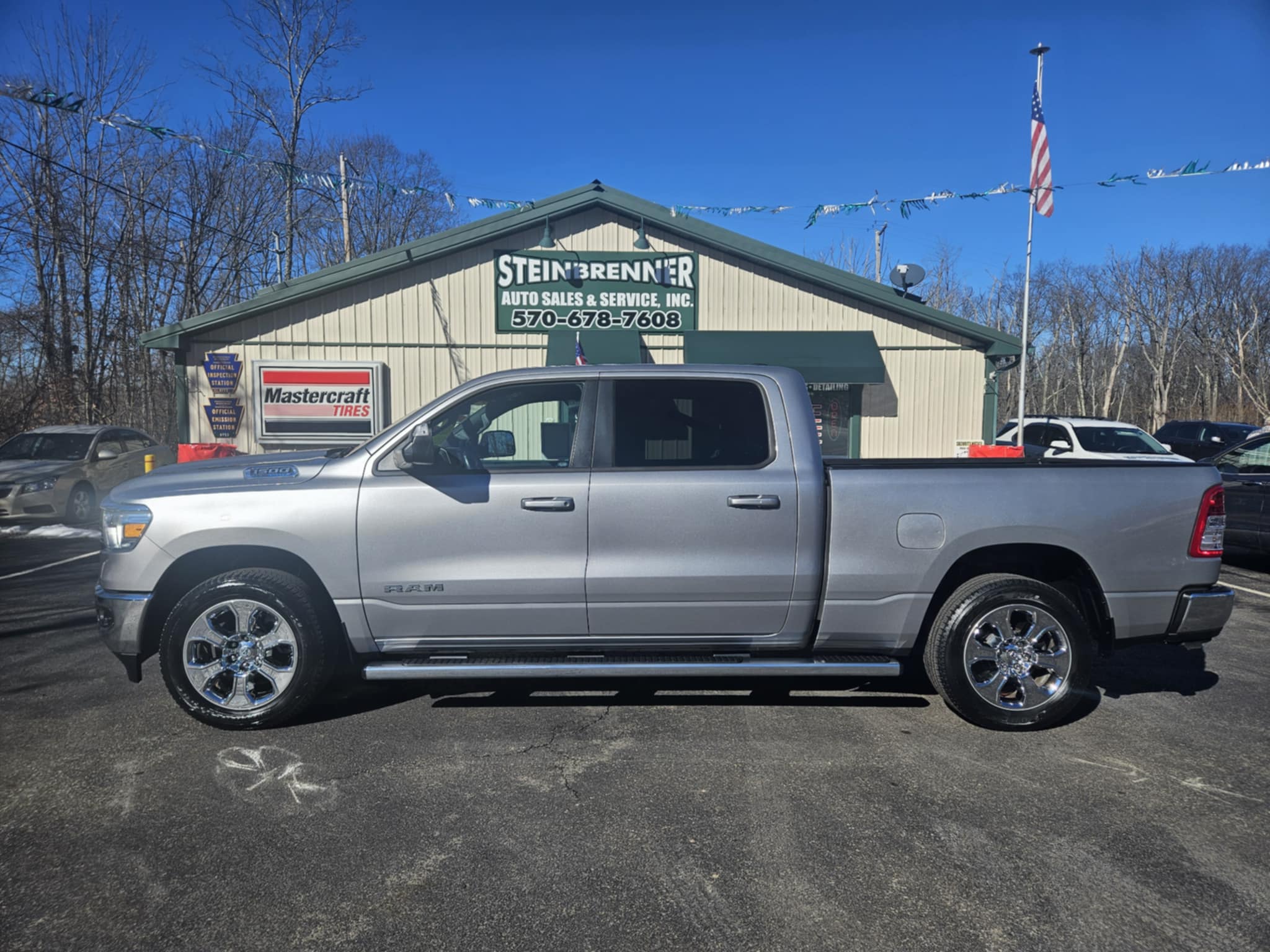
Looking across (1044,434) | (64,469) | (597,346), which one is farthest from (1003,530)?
(64,469)

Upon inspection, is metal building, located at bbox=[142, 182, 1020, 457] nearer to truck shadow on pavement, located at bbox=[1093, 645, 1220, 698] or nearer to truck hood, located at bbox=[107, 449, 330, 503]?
truck shadow on pavement, located at bbox=[1093, 645, 1220, 698]

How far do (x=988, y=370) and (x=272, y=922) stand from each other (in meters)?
14.7

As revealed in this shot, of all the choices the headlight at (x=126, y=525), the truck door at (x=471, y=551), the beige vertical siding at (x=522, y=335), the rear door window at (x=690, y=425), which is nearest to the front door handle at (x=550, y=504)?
the truck door at (x=471, y=551)

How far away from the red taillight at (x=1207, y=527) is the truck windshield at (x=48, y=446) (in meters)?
14.1

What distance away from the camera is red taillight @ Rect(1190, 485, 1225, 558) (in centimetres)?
414

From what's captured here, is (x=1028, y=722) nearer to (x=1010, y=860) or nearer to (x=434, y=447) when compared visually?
(x=1010, y=860)

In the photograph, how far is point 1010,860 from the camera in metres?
2.96

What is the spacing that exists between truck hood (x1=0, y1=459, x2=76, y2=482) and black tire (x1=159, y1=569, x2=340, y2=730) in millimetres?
9685

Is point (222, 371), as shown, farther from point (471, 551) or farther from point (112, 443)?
point (471, 551)

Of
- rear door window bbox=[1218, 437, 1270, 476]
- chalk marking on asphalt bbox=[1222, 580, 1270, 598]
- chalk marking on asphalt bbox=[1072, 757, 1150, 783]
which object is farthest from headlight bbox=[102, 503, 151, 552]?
rear door window bbox=[1218, 437, 1270, 476]

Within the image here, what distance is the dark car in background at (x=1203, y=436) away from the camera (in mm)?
20609

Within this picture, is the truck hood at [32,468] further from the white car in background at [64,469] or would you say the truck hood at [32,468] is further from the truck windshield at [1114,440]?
the truck windshield at [1114,440]

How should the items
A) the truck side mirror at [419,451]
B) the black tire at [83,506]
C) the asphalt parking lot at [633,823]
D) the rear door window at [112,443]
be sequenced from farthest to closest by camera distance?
the rear door window at [112,443]
the black tire at [83,506]
the truck side mirror at [419,451]
the asphalt parking lot at [633,823]

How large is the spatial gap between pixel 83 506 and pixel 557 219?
8804 millimetres
